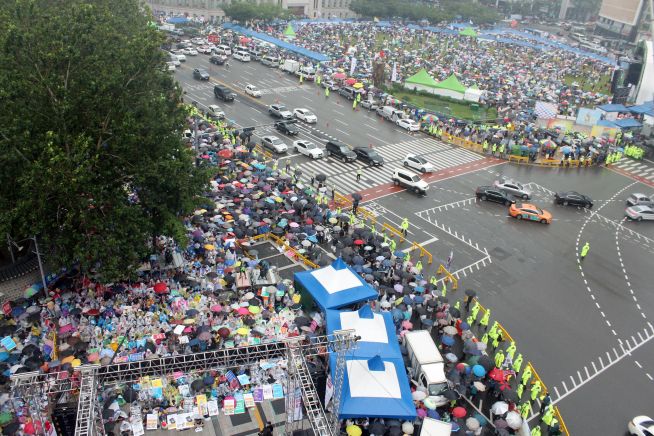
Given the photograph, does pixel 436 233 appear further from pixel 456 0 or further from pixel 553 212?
pixel 456 0

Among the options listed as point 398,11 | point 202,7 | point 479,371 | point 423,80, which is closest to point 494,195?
point 479,371

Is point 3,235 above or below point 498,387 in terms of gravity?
above

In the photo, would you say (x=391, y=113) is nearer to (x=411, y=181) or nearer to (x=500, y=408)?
(x=411, y=181)

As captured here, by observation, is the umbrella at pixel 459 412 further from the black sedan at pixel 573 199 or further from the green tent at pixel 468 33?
the green tent at pixel 468 33

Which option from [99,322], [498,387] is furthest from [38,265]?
[498,387]

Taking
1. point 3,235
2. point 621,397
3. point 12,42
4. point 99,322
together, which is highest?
point 12,42

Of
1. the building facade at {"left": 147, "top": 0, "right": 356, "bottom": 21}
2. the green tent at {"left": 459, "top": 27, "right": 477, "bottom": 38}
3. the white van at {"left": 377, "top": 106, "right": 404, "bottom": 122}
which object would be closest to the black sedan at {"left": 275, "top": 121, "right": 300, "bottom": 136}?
the white van at {"left": 377, "top": 106, "right": 404, "bottom": 122}

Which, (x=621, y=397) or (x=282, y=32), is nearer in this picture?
(x=621, y=397)

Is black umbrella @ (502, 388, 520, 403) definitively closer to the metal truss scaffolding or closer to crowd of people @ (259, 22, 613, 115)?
the metal truss scaffolding
